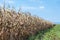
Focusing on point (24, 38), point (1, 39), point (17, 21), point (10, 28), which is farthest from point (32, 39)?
point (1, 39)

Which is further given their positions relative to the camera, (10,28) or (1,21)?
(10,28)

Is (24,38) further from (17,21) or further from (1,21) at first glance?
(1,21)

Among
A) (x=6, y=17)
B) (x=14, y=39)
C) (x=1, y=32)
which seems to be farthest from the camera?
(x=14, y=39)

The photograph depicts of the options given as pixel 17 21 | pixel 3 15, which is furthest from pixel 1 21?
pixel 17 21

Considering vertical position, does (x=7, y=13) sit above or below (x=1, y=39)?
above

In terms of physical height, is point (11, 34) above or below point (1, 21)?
below

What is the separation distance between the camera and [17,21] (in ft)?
41.2

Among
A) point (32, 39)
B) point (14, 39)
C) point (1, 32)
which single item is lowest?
point (32, 39)

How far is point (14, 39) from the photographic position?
39.9ft

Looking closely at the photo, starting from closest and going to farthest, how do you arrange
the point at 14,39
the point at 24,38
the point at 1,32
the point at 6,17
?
the point at 1,32 < the point at 6,17 < the point at 14,39 < the point at 24,38

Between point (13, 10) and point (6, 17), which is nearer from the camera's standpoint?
point (6, 17)

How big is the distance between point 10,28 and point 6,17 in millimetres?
633

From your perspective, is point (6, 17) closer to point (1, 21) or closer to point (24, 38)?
point (1, 21)

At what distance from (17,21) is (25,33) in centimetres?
224
